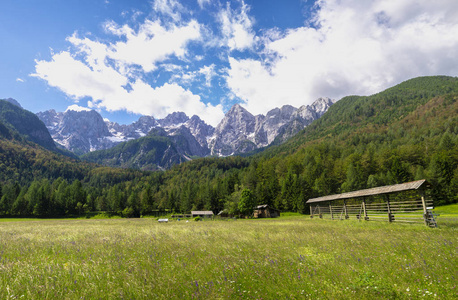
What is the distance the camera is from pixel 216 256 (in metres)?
8.64

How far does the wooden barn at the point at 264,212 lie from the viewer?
259ft

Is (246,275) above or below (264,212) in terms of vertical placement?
above

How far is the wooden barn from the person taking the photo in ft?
259

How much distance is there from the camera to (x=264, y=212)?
7938 cm

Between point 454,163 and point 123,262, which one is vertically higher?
point 454,163

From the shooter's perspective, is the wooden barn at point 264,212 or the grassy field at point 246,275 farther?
the wooden barn at point 264,212

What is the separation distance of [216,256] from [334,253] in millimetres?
5080

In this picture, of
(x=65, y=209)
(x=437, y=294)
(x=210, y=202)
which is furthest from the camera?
(x=65, y=209)

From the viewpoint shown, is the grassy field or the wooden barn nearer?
the grassy field

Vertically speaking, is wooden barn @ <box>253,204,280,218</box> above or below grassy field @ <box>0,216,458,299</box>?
below

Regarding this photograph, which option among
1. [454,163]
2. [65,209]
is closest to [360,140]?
[454,163]

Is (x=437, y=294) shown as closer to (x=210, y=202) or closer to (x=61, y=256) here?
(x=61, y=256)

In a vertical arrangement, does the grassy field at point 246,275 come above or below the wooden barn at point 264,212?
above

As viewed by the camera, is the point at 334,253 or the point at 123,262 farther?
the point at 334,253
